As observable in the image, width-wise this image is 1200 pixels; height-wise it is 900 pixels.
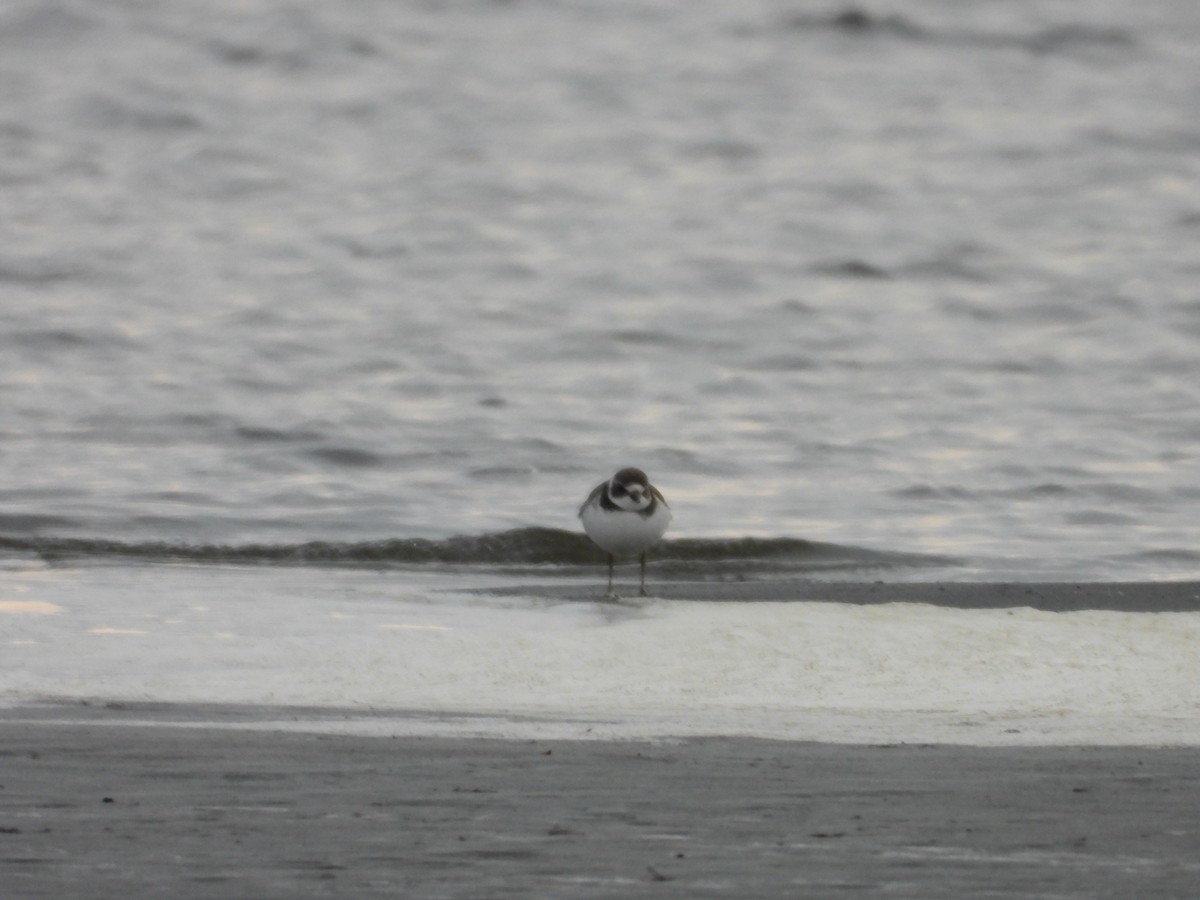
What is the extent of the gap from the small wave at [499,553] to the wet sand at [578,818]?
8020 millimetres

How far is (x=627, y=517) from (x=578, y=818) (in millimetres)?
7281

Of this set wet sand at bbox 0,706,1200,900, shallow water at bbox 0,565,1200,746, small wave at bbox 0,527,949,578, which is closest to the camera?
wet sand at bbox 0,706,1200,900

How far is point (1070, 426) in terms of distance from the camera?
17094mm

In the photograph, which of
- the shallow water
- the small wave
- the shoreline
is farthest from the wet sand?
the small wave

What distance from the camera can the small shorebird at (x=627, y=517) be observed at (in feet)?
36.2

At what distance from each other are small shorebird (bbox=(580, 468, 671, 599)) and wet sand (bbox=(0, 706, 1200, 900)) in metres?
6.15

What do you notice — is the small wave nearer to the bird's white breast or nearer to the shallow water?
the bird's white breast

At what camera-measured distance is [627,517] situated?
36.2ft

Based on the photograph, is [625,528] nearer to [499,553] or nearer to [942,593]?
[942,593]

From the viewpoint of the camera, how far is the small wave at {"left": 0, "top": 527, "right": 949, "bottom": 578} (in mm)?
12844

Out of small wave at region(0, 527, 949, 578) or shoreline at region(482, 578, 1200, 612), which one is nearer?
shoreline at region(482, 578, 1200, 612)

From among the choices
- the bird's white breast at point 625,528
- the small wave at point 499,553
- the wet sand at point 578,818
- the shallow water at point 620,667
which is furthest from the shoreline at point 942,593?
the wet sand at point 578,818

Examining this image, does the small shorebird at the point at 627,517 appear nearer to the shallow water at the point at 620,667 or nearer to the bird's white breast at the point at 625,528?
the bird's white breast at the point at 625,528

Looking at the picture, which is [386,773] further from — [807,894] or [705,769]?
[807,894]
